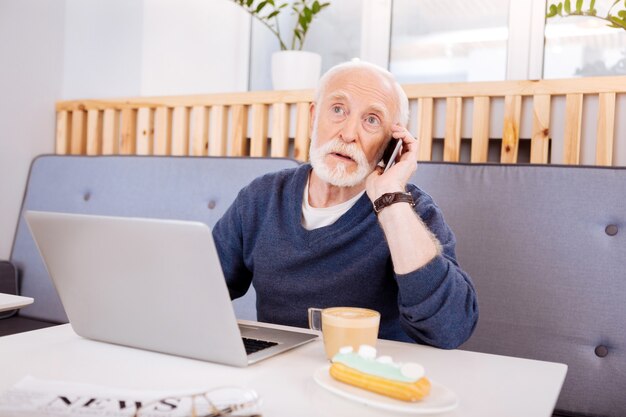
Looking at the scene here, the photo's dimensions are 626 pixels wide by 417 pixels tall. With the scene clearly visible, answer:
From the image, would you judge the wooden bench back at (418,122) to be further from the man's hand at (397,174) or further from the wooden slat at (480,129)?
the man's hand at (397,174)

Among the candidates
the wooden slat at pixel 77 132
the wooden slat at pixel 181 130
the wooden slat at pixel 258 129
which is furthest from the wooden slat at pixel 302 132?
the wooden slat at pixel 77 132

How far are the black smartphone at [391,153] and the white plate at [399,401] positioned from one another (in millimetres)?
587

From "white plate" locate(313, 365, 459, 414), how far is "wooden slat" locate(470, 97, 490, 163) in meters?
1.17

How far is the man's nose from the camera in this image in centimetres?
129

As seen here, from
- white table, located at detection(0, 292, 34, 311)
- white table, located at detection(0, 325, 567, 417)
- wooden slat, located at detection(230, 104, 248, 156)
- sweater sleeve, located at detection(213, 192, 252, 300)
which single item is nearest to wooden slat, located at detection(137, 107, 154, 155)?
wooden slat, located at detection(230, 104, 248, 156)

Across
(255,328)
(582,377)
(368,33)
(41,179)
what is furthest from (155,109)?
(582,377)

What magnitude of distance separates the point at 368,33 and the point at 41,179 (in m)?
1.54

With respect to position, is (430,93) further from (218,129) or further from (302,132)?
(218,129)

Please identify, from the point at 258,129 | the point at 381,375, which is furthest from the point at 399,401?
the point at 258,129

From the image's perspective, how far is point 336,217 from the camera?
4.25ft

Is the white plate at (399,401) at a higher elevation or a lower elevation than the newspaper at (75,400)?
higher

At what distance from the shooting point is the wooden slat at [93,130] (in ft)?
8.02

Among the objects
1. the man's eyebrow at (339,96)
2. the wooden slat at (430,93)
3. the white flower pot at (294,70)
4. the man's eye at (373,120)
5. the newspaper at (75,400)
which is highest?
the white flower pot at (294,70)

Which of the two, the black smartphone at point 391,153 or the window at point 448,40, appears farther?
the window at point 448,40
